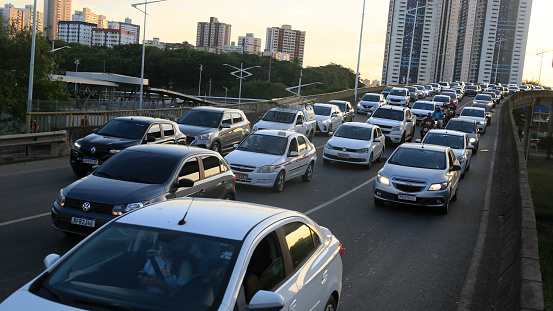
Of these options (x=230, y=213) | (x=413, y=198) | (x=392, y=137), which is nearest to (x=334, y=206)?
(x=413, y=198)

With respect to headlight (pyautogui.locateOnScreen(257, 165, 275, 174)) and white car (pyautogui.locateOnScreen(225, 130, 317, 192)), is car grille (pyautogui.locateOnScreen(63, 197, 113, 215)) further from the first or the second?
headlight (pyautogui.locateOnScreen(257, 165, 275, 174))

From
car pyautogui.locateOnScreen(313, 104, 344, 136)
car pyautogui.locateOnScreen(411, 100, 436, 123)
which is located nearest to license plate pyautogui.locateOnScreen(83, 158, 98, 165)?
car pyautogui.locateOnScreen(313, 104, 344, 136)

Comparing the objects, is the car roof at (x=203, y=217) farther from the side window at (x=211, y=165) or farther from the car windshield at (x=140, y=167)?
the side window at (x=211, y=165)

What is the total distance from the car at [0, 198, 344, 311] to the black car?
3.98 meters

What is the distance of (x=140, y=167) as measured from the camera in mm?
10094

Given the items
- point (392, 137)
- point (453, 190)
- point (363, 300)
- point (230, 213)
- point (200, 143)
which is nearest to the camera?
point (230, 213)

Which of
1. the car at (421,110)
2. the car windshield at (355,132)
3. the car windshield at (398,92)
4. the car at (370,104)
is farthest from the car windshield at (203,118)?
the car windshield at (398,92)

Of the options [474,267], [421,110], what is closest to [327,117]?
[421,110]

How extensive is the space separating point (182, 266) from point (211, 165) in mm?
6846

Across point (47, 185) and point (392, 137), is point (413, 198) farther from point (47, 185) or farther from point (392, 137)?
point (392, 137)

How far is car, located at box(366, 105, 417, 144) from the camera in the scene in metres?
28.9

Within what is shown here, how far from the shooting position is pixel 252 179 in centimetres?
1570

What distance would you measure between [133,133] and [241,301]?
13.3 meters

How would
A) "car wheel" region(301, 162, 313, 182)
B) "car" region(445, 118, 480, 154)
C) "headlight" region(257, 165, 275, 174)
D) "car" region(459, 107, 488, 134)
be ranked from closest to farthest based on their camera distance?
"headlight" region(257, 165, 275, 174), "car wheel" region(301, 162, 313, 182), "car" region(445, 118, 480, 154), "car" region(459, 107, 488, 134)
